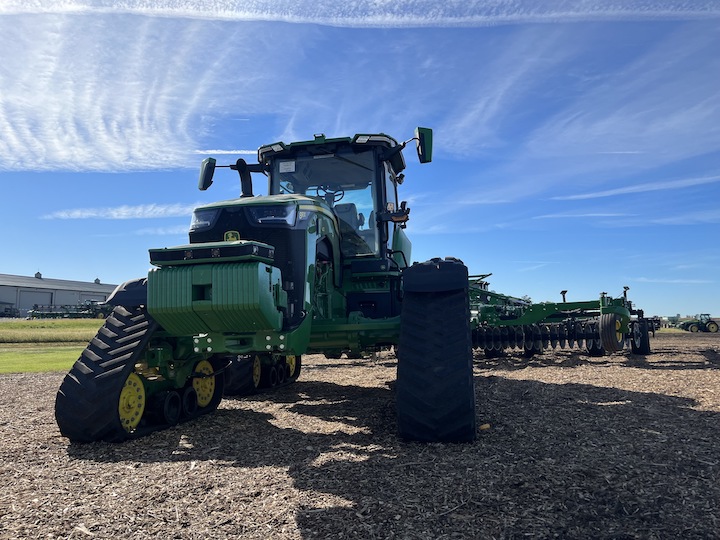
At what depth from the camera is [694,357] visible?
13.2 meters

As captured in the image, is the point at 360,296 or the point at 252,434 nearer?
the point at 252,434

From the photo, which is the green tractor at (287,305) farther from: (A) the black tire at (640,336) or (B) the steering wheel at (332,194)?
(A) the black tire at (640,336)

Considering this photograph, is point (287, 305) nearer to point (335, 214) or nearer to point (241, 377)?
point (335, 214)

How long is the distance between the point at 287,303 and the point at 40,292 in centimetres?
8750

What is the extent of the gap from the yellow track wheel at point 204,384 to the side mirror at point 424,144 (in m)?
3.77

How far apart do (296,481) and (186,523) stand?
35.1 inches

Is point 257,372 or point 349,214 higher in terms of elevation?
point 349,214

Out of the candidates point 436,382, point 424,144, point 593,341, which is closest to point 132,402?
point 436,382

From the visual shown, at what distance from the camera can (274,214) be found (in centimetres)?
561

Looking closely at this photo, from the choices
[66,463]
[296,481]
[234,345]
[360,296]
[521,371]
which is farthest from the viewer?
[521,371]

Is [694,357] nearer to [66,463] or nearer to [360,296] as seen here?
[360,296]

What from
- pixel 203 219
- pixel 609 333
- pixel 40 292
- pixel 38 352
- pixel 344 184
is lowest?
pixel 38 352

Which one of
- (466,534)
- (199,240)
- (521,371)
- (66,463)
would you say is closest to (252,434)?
(66,463)

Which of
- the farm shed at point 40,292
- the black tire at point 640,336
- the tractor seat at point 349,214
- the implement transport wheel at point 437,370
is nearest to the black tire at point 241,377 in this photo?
the tractor seat at point 349,214
